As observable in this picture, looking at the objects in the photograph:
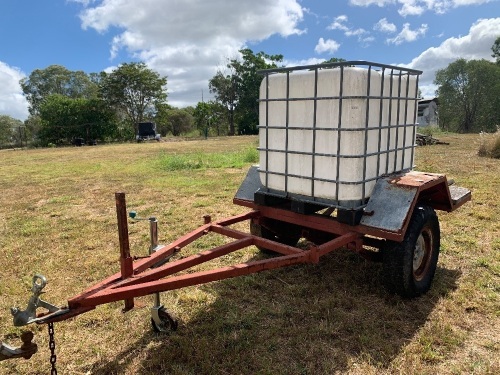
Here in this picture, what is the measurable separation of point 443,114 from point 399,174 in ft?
169

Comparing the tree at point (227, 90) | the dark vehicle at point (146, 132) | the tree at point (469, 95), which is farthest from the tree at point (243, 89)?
the tree at point (469, 95)

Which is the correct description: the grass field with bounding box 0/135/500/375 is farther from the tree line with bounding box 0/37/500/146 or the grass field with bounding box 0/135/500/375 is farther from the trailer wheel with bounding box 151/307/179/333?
the tree line with bounding box 0/37/500/146

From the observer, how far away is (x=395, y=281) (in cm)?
320

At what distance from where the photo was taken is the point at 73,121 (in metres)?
31.2

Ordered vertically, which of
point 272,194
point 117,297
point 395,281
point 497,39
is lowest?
point 395,281

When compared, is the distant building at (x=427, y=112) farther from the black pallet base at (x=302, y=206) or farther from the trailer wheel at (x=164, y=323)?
the trailer wheel at (x=164, y=323)

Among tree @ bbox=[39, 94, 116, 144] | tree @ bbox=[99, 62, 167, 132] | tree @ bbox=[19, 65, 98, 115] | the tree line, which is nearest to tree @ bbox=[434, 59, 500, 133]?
the tree line

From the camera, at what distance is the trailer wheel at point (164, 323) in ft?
9.58

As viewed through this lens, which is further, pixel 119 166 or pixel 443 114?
pixel 443 114

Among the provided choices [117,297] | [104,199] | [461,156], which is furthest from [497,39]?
[117,297]

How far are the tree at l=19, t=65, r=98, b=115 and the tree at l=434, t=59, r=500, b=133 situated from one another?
46440mm

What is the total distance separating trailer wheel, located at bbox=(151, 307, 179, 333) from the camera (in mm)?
2920

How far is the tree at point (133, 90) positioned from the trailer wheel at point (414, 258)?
3431cm

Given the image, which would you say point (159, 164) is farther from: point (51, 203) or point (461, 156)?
point (461, 156)
